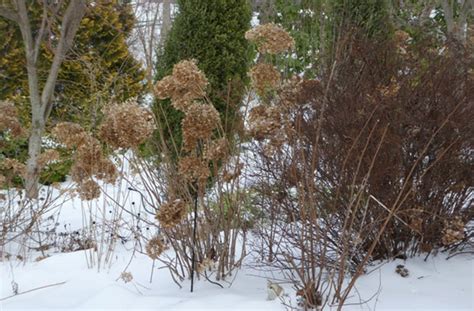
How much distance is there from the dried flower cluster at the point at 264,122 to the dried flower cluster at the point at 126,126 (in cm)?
55

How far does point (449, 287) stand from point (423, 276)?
6.5 inches

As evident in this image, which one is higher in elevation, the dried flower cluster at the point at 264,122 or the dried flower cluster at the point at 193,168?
the dried flower cluster at the point at 264,122

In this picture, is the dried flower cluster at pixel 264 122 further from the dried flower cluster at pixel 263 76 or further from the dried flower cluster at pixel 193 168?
the dried flower cluster at pixel 193 168

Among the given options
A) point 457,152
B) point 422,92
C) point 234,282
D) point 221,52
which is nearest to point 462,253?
point 457,152

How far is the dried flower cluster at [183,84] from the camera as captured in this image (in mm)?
2891

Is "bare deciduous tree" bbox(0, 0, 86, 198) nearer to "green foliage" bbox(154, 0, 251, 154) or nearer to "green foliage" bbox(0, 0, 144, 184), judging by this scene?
"green foliage" bbox(154, 0, 251, 154)

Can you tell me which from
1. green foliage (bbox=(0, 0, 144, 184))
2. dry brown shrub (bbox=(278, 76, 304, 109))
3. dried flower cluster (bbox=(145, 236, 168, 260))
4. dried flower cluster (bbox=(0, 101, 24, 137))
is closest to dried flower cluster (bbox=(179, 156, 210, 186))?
dried flower cluster (bbox=(145, 236, 168, 260))

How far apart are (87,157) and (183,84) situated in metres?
0.96

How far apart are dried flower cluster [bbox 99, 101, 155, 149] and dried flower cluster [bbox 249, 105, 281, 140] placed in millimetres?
552

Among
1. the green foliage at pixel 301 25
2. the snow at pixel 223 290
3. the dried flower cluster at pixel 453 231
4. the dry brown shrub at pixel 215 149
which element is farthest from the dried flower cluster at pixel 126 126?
the green foliage at pixel 301 25

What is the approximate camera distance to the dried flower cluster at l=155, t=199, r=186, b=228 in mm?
2828

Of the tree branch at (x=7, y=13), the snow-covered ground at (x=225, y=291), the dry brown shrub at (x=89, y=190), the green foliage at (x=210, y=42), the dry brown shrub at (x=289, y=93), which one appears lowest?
the snow-covered ground at (x=225, y=291)

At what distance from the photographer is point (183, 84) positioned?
2.90 m

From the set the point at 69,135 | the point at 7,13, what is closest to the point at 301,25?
the point at 7,13
